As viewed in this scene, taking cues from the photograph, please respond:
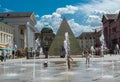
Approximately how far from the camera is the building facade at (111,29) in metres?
123

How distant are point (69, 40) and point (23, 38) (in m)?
57.7

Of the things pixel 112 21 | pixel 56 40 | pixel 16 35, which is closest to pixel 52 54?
pixel 56 40

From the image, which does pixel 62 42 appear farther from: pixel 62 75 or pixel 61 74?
pixel 62 75

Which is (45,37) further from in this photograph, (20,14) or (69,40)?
(69,40)

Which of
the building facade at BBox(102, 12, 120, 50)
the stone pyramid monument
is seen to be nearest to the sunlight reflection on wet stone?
the stone pyramid monument

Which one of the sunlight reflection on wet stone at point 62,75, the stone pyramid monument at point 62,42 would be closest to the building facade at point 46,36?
the stone pyramid monument at point 62,42

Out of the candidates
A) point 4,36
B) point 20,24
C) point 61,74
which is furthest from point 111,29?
point 61,74

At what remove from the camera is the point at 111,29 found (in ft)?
446

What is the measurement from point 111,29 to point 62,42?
73.2 meters

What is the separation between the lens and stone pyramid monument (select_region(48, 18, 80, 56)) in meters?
65.6

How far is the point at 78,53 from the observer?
215 feet

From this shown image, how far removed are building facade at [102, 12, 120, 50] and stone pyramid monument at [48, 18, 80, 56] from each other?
5526cm

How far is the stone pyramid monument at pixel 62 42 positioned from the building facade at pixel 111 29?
55259mm

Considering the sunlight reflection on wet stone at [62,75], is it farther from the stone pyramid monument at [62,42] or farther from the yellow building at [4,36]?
the yellow building at [4,36]
